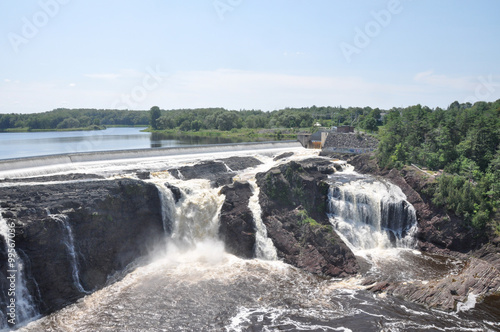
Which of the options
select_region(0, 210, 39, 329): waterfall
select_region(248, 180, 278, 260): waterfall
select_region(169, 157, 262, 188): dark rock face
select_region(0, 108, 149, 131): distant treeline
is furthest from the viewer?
select_region(0, 108, 149, 131): distant treeline

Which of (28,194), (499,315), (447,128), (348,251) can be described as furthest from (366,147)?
(28,194)

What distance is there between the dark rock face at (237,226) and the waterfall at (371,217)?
793 centimetres

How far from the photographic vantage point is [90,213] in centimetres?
2414

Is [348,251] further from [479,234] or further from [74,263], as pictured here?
[74,263]

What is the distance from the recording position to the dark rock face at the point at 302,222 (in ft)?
84.5

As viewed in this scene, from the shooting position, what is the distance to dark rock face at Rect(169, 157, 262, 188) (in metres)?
34.2

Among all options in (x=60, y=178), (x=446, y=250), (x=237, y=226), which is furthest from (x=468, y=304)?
(x=60, y=178)

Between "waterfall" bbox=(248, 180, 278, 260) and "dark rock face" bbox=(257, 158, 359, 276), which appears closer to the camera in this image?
"dark rock face" bbox=(257, 158, 359, 276)

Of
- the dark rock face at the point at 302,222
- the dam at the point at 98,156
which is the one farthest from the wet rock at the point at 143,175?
the dark rock face at the point at 302,222

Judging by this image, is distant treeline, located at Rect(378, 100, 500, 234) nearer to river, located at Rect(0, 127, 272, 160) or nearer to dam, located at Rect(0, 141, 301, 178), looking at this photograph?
dam, located at Rect(0, 141, 301, 178)

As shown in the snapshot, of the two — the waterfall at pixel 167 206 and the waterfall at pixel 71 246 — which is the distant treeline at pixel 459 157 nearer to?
the waterfall at pixel 167 206

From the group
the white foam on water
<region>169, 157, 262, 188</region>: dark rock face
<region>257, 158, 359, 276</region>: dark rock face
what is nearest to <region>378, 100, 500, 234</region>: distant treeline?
the white foam on water

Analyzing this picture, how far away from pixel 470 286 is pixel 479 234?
23.9 ft

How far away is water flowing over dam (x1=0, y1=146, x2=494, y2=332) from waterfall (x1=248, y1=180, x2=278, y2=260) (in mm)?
87
